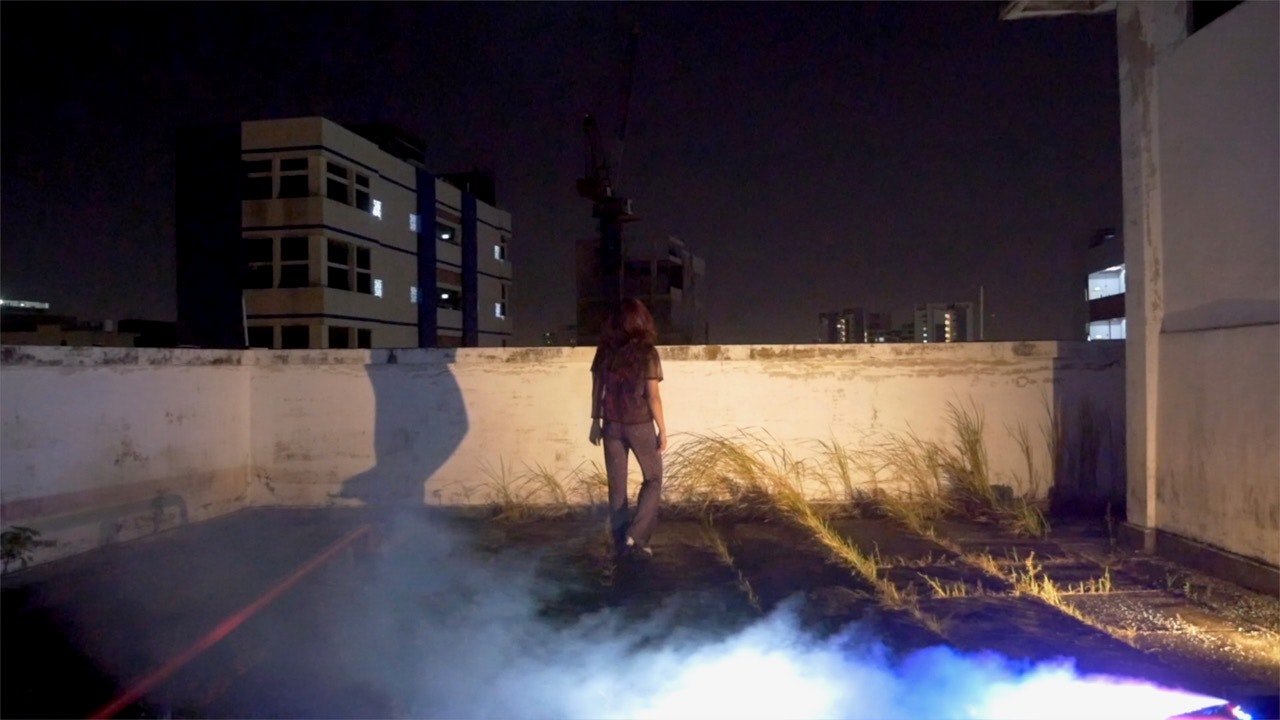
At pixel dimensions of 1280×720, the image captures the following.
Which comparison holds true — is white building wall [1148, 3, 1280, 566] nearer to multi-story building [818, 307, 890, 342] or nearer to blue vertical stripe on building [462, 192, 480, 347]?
multi-story building [818, 307, 890, 342]

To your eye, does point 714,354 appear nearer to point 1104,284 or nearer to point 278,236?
point 278,236

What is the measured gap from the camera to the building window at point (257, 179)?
40062 millimetres

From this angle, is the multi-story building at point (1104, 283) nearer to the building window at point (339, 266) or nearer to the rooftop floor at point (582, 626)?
the building window at point (339, 266)

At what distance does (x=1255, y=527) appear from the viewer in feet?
15.7

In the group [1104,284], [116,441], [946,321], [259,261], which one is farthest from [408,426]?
[1104,284]

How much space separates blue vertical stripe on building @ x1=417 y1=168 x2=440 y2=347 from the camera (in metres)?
49.9

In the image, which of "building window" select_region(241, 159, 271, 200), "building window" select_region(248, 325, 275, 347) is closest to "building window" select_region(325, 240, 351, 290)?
"building window" select_region(248, 325, 275, 347)

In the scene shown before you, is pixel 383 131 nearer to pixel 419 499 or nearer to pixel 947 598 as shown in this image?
pixel 419 499

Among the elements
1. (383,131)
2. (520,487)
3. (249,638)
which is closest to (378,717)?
(249,638)

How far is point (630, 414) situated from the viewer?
221 inches

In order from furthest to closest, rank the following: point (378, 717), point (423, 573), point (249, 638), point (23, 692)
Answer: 1. point (423, 573)
2. point (249, 638)
3. point (23, 692)
4. point (378, 717)

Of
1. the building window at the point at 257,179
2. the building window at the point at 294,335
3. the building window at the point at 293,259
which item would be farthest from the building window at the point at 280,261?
the building window at the point at 294,335

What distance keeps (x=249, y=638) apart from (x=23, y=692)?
93cm

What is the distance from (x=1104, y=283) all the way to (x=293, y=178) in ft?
143
